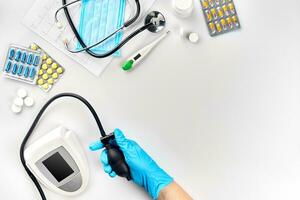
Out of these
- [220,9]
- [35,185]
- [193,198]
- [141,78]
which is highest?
[220,9]

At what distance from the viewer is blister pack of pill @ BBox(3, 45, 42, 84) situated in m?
0.92

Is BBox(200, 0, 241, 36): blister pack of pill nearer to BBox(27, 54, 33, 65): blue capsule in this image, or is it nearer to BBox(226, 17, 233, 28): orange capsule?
BBox(226, 17, 233, 28): orange capsule

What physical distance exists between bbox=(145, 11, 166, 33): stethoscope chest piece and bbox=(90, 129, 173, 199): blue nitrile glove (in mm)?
287

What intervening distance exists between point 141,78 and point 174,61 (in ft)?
0.33

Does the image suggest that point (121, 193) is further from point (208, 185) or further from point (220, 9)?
point (220, 9)

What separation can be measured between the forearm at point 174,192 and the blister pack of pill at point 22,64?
457 millimetres

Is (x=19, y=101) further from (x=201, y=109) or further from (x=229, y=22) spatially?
(x=229, y=22)

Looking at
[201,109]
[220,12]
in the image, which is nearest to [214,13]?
[220,12]

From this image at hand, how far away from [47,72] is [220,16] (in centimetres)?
48

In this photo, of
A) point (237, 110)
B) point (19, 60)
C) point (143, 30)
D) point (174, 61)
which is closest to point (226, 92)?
point (237, 110)

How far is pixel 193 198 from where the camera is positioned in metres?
0.95

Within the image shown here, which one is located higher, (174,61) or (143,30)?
(143,30)

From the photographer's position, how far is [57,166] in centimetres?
90

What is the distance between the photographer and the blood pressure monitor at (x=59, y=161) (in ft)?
2.91
